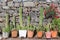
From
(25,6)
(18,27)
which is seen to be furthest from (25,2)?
(18,27)

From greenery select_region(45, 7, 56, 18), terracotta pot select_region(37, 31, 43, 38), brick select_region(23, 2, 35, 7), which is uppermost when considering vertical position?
brick select_region(23, 2, 35, 7)

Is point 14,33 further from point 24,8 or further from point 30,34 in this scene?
point 24,8

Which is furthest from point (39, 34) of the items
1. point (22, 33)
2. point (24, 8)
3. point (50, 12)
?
point (24, 8)

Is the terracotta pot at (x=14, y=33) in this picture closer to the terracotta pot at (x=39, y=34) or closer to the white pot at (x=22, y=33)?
the white pot at (x=22, y=33)

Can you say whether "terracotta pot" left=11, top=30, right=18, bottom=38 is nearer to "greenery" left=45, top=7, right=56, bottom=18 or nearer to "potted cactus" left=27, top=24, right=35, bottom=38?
"potted cactus" left=27, top=24, right=35, bottom=38

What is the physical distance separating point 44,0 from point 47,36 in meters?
1.29

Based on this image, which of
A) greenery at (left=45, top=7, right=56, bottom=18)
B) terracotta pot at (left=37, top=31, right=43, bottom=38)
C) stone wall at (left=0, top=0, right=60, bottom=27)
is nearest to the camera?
terracotta pot at (left=37, top=31, right=43, bottom=38)

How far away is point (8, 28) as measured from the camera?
10.7 ft

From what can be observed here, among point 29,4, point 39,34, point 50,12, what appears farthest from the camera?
point 29,4

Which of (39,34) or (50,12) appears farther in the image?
(50,12)

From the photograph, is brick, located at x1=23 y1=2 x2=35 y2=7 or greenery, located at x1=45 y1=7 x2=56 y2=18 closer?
greenery, located at x1=45 y1=7 x2=56 y2=18

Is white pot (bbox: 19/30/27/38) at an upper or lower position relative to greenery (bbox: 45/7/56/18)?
lower

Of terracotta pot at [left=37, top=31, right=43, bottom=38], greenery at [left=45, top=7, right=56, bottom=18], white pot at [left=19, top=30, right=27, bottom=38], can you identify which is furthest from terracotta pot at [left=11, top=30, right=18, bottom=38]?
greenery at [left=45, top=7, right=56, bottom=18]

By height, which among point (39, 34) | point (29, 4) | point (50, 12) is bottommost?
point (39, 34)
